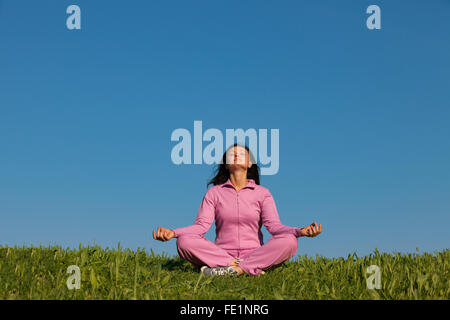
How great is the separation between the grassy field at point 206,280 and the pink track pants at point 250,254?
0.20 metres

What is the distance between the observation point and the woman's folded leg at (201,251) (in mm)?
7246

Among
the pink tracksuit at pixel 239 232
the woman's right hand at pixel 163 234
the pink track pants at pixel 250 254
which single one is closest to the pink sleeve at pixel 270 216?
the pink tracksuit at pixel 239 232

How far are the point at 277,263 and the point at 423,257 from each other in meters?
2.92

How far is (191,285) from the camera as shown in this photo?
20.5 feet

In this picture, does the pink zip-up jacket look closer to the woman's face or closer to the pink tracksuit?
the pink tracksuit

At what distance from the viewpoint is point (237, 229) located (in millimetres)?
7672

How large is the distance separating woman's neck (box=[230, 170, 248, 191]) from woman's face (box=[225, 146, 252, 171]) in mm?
80

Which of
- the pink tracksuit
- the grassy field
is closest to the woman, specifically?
the pink tracksuit

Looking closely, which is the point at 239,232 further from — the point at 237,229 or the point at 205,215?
the point at 205,215

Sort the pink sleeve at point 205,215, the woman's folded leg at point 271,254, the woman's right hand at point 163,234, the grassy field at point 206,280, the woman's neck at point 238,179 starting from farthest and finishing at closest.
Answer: the woman's neck at point 238,179 < the pink sleeve at point 205,215 < the woman's folded leg at point 271,254 < the woman's right hand at point 163,234 < the grassy field at point 206,280

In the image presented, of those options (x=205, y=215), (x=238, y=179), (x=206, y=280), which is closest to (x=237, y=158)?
(x=238, y=179)

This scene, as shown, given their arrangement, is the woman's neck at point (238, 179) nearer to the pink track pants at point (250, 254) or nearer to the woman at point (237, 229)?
the woman at point (237, 229)

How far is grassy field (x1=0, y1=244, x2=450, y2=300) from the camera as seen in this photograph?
549 cm
